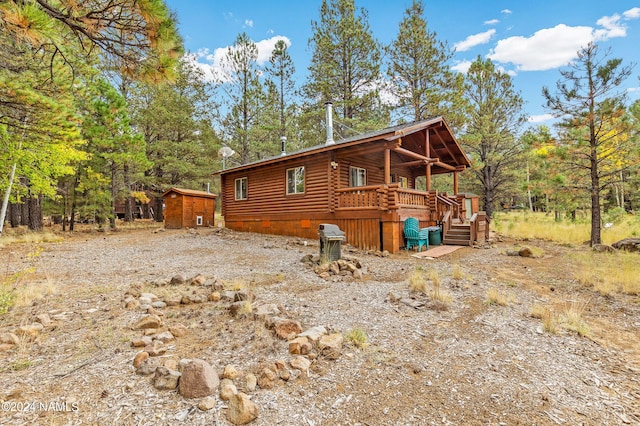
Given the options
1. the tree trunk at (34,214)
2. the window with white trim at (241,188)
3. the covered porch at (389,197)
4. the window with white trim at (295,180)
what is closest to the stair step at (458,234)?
the covered porch at (389,197)

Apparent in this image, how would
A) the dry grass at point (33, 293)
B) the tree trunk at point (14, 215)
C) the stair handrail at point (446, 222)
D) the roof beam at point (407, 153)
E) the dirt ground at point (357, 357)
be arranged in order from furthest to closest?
1. the tree trunk at point (14, 215)
2. the stair handrail at point (446, 222)
3. the roof beam at point (407, 153)
4. the dry grass at point (33, 293)
5. the dirt ground at point (357, 357)

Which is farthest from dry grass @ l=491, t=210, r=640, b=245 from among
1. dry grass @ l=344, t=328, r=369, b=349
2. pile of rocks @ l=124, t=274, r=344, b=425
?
pile of rocks @ l=124, t=274, r=344, b=425

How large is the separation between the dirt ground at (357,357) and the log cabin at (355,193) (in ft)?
13.8

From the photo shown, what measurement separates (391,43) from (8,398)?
21.0m

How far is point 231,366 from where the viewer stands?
2.46m

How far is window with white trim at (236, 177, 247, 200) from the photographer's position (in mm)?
14977

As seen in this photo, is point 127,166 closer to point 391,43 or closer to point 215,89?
point 215,89

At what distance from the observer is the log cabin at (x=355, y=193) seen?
982 cm

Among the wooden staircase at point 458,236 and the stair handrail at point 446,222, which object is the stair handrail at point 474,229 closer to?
A: the wooden staircase at point 458,236

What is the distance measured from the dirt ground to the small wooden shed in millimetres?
10803

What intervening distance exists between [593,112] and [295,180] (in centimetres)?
1069

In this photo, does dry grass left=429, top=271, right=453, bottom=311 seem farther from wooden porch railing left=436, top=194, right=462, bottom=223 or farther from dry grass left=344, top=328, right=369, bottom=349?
wooden porch railing left=436, top=194, right=462, bottom=223

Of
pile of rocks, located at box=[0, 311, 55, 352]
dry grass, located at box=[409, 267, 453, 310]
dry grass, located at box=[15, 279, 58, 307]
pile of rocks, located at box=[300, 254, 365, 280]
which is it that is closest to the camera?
pile of rocks, located at box=[0, 311, 55, 352]

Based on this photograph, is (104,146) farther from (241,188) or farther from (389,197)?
(389,197)
